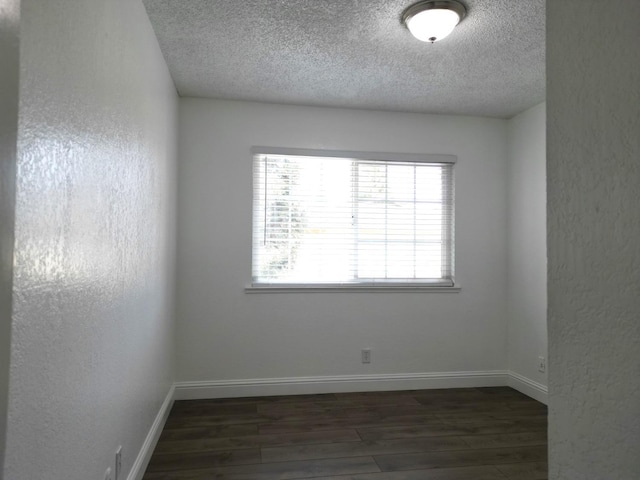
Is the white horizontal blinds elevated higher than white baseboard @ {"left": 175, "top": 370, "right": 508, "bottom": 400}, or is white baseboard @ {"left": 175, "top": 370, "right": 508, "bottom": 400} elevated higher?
the white horizontal blinds

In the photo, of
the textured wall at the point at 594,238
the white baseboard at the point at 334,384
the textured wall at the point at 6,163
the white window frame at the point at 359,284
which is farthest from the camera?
the white window frame at the point at 359,284

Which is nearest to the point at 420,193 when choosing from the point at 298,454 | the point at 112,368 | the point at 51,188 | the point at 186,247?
the point at 186,247

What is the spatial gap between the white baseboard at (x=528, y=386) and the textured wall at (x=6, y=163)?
3734 millimetres

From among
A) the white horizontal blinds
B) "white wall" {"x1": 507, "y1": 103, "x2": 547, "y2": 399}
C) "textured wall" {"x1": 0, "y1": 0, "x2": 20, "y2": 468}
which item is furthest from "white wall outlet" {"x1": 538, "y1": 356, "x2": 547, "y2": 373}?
"textured wall" {"x1": 0, "y1": 0, "x2": 20, "y2": 468}

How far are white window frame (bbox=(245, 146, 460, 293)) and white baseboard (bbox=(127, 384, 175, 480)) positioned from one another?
1.08m

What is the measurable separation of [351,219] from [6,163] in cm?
300

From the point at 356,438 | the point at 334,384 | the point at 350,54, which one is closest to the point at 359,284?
the point at 334,384

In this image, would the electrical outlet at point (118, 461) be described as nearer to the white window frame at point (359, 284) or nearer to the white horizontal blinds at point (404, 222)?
the white window frame at point (359, 284)

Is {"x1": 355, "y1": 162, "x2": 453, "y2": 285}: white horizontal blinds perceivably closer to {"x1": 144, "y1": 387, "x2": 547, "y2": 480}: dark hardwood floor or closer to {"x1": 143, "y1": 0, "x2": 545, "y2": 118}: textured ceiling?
{"x1": 143, "y1": 0, "x2": 545, "y2": 118}: textured ceiling

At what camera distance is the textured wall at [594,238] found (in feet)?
2.29

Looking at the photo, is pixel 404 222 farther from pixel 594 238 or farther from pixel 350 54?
pixel 594 238

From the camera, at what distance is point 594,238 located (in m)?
0.78

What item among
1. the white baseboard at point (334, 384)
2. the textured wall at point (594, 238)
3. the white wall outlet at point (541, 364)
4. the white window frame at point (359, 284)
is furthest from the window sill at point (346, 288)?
the textured wall at point (594, 238)

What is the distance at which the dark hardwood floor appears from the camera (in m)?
2.31
